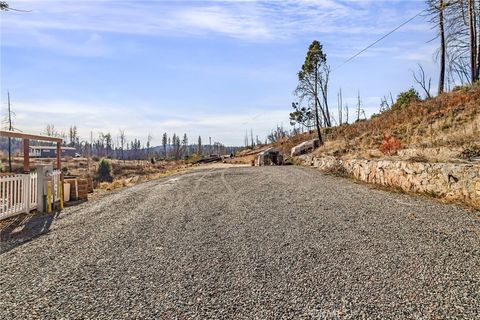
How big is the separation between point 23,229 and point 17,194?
166 centimetres

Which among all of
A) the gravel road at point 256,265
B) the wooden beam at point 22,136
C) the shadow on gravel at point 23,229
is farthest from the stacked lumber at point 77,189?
the gravel road at point 256,265

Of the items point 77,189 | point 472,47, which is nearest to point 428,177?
point 77,189

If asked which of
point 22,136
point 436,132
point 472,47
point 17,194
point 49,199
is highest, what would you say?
point 472,47

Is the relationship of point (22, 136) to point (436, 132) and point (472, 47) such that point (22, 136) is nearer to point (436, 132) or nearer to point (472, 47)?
point (436, 132)

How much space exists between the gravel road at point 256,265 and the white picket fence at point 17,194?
3.95 feet

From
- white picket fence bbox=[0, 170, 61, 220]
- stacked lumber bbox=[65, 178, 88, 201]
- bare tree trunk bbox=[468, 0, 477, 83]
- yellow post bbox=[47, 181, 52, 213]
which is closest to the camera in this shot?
white picket fence bbox=[0, 170, 61, 220]

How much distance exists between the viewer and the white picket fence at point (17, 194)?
751 cm

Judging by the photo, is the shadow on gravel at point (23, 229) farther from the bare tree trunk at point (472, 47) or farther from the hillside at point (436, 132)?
the bare tree trunk at point (472, 47)

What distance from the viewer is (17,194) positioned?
8.02m

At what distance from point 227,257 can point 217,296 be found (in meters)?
1.11

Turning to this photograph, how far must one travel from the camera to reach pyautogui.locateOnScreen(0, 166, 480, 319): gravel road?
123 inches

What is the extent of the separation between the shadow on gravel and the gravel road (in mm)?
172

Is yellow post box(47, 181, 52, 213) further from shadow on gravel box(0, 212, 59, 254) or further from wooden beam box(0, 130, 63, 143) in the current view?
wooden beam box(0, 130, 63, 143)

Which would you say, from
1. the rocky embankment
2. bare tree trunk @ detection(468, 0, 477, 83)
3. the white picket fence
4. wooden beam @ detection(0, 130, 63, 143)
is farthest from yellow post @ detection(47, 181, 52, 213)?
bare tree trunk @ detection(468, 0, 477, 83)
